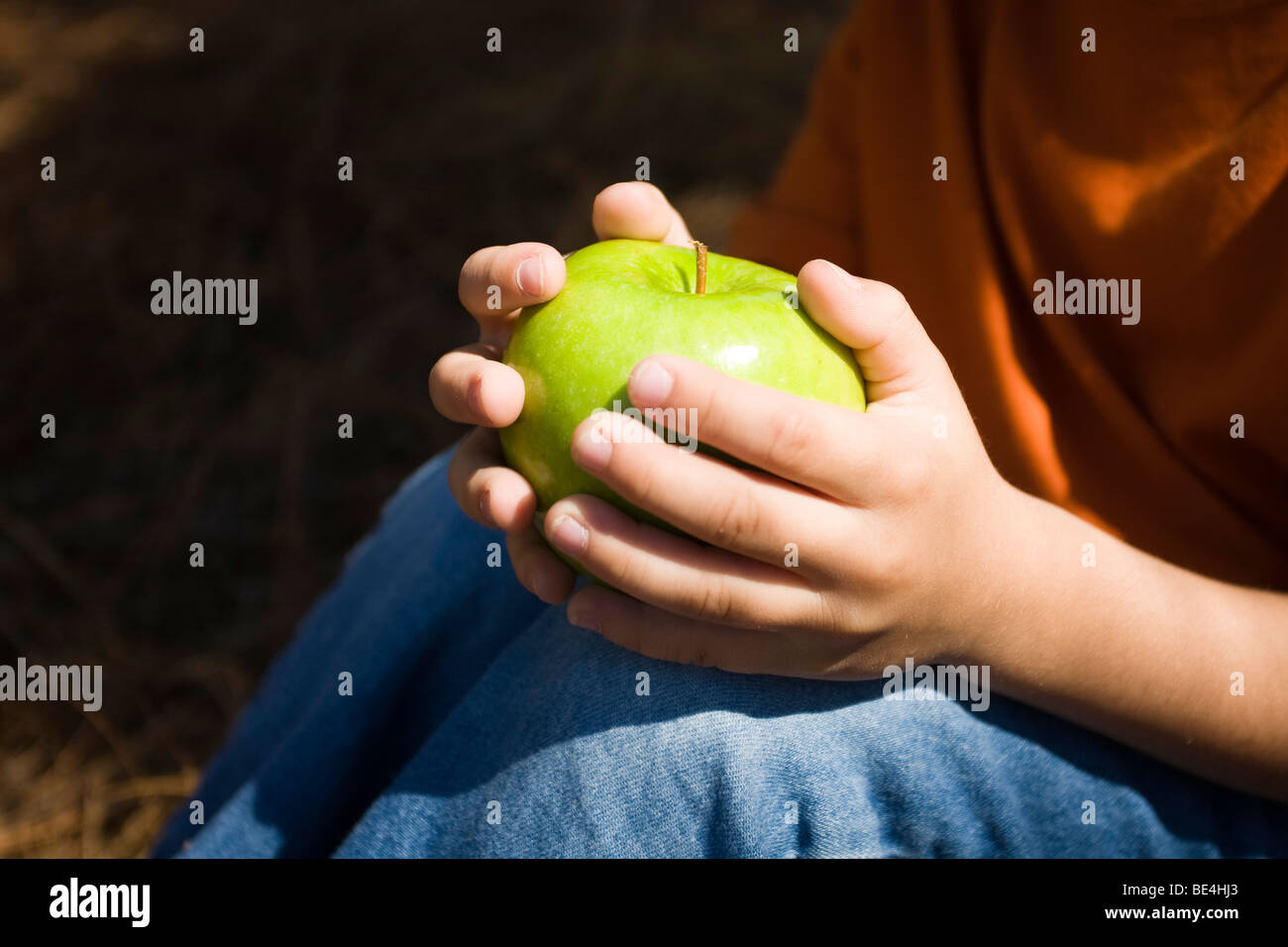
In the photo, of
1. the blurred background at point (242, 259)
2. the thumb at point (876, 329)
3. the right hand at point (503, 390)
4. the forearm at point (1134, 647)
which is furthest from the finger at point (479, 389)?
the blurred background at point (242, 259)

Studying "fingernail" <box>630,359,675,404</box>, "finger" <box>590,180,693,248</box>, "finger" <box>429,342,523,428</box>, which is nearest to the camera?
"fingernail" <box>630,359,675,404</box>

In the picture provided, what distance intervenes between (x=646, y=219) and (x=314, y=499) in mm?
1327

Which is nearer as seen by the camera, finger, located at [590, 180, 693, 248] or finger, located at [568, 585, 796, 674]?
finger, located at [568, 585, 796, 674]

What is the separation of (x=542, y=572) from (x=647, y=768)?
163mm

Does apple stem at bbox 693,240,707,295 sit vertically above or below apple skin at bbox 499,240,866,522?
above

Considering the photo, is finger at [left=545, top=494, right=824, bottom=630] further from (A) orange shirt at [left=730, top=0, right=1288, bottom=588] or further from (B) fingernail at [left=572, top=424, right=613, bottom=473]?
(A) orange shirt at [left=730, top=0, right=1288, bottom=588]

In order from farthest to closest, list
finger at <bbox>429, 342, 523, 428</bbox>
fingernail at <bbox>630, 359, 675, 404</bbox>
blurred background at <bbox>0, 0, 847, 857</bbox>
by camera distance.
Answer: blurred background at <bbox>0, 0, 847, 857</bbox> < finger at <bbox>429, 342, 523, 428</bbox> < fingernail at <bbox>630, 359, 675, 404</bbox>

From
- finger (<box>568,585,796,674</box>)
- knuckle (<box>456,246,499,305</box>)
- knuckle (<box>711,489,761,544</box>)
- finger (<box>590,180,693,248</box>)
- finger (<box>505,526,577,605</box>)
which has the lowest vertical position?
finger (<box>568,585,796,674</box>)

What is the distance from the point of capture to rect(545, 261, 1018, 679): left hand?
26.5 inches

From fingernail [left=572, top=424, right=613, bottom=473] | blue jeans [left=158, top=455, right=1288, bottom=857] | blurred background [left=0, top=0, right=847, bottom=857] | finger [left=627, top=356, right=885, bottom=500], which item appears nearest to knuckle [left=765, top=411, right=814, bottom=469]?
finger [left=627, top=356, right=885, bottom=500]

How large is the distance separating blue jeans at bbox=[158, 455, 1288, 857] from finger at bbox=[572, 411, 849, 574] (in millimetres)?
156

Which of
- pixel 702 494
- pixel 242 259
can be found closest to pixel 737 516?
pixel 702 494

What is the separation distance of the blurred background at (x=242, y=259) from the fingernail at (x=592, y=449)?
1258 mm
